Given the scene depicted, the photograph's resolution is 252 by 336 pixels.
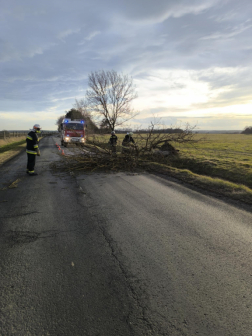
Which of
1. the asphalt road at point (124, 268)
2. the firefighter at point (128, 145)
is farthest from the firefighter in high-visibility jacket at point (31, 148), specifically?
the firefighter at point (128, 145)

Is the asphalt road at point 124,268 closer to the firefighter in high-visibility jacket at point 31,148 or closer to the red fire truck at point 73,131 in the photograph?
the firefighter in high-visibility jacket at point 31,148

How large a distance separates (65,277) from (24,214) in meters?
2.56

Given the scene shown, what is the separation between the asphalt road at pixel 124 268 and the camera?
2100mm

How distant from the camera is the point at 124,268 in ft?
9.57

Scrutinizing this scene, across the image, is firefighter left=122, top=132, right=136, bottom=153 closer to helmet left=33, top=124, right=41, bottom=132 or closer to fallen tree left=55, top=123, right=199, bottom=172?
fallen tree left=55, top=123, right=199, bottom=172

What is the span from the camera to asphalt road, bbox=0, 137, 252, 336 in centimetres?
210

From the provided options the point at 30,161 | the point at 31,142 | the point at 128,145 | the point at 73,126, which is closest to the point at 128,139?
the point at 128,145

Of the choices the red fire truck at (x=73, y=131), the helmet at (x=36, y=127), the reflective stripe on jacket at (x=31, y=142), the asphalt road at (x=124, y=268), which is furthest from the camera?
the red fire truck at (x=73, y=131)

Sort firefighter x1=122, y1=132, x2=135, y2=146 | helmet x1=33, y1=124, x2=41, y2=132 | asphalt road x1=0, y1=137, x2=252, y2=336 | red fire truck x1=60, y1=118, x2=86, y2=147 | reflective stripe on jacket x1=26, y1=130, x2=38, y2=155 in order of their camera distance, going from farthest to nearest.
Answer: red fire truck x1=60, y1=118, x2=86, y2=147
firefighter x1=122, y1=132, x2=135, y2=146
helmet x1=33, y1=124, x2=41, y2=132
reflective stripe on jacket x1=26, y1=130, x2=38, y2=155
asphalt road x1=0, y1=137, x2=252, y2=336

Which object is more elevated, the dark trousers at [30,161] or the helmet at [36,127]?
the helmet at [36,127]

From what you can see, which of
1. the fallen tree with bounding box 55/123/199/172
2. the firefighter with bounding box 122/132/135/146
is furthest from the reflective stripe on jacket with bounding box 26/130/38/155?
the firefighter with bounding box 122/132/135/146

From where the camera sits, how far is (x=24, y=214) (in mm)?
4770

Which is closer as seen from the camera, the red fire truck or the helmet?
the helmet

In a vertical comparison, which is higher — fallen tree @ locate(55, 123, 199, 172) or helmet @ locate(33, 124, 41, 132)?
helmet @ locate(33, 124, 41, 132)
